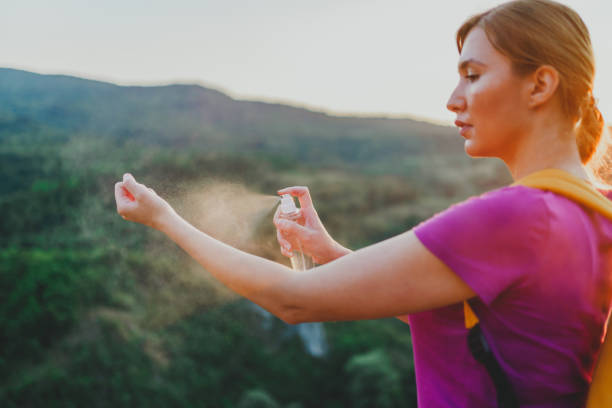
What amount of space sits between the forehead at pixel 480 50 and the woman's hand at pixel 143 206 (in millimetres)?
1021

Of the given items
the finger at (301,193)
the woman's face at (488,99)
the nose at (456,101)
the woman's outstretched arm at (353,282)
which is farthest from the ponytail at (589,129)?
the finger at (301,193)

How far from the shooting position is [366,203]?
25391 mm

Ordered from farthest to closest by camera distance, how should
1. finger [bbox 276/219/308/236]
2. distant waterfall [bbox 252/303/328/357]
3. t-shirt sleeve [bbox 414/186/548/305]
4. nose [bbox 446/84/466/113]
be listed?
distant waterfall [bbox 252/303/328/357]
finger [bbox 276/219/308/236]
nose [bbox 446/84/466/113]
t-shirt sleeve [bbox 414/186/548/305]

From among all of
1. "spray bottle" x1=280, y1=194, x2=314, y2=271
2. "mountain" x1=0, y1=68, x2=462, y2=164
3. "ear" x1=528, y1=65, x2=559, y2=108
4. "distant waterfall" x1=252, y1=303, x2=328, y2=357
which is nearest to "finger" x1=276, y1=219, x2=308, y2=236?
"spray bottle" x1=280, y1=194, x2=314, y2=271

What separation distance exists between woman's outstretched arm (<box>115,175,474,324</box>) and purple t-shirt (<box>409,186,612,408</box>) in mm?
54

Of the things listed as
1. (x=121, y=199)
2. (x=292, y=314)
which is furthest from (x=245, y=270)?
(x=121, y=199)

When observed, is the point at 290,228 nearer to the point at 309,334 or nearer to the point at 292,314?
the point at 292,314

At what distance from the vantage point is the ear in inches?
50.5

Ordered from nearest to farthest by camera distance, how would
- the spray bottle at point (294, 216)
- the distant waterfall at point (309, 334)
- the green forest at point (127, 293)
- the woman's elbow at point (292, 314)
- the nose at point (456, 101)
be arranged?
the woman's elbow at point (292, 314) < the nose at point (456, 101) < the spray bottle at point (294, 216) < the green forest at point (127, 293) < the distant waterfall at point (309, 334)

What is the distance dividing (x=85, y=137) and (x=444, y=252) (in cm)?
1623

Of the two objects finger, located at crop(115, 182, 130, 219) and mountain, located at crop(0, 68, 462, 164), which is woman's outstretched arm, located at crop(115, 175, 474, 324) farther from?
mountain, located at crop(0, 68, 462, 164)

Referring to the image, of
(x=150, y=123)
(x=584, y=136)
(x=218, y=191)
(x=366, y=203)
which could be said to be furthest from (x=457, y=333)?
(x=366, y=203)

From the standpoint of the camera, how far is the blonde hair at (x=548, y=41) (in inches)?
50.6

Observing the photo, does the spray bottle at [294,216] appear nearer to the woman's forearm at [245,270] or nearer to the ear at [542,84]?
the woman's forearm at [245,270]
